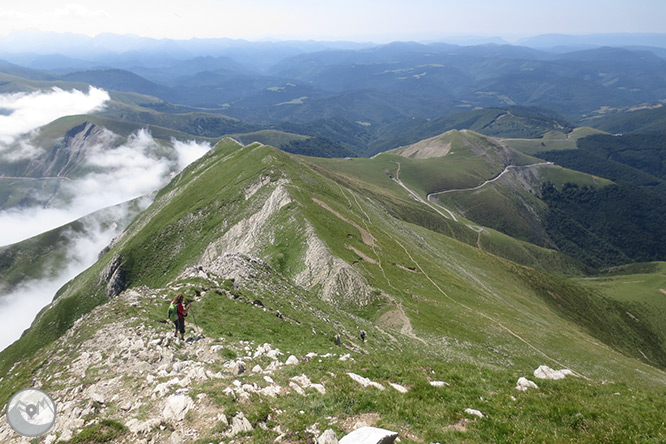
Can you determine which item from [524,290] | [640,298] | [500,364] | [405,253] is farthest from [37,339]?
[640,298]

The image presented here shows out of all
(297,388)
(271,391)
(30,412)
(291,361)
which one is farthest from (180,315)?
(30,412)

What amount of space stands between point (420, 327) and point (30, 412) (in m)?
49.3

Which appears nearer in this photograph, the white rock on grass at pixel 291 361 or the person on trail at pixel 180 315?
the white rock on grass at pixel 291 361

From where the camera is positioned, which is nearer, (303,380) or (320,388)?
(320,388)

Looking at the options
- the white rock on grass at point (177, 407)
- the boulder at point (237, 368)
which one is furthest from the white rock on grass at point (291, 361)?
the white rock on grass at point (177, 407)

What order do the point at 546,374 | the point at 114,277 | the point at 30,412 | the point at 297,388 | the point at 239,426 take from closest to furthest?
the point at 30,412 < the point at 239,426 < the point at 297,388 < the point at 546,374 < the point at 114,277

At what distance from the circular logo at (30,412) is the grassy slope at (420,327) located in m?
6.70

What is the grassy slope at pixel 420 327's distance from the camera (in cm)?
1588

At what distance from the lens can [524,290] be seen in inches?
4513

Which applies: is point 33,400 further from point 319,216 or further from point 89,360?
point 319,216

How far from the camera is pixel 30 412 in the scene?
12383 mm

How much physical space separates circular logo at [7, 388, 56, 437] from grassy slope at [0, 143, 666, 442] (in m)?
6.70

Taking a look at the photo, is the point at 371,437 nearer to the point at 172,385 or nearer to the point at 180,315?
the point at 172,385

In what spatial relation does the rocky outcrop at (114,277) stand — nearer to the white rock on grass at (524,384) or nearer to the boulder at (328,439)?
the boulder at (328,439)
